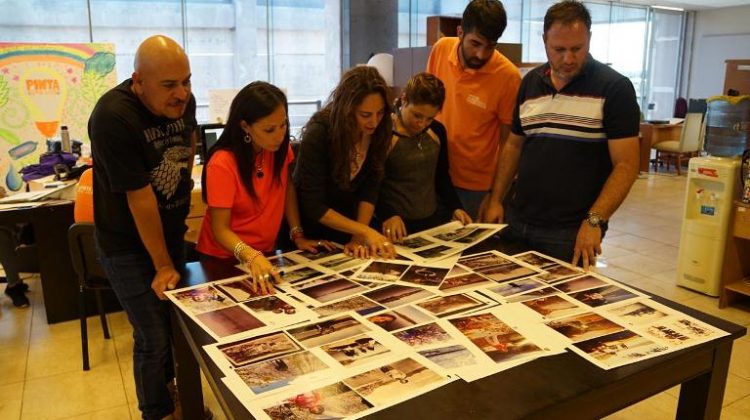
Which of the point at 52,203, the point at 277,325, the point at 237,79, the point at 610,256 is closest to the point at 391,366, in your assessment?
the point at 277,325

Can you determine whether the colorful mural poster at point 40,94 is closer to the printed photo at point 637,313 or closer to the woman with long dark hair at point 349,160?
the woman with long dark hair at point 349,160

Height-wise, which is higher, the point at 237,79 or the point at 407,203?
the point at 237,79

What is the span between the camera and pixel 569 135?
186 centimetres

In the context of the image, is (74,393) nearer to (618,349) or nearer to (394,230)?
(394,230)

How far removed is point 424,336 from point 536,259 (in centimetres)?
66

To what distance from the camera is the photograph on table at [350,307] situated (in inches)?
55.9

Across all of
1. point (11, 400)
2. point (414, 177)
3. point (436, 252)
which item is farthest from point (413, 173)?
point (11, 400)

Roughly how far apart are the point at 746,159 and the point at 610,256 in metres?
1.39

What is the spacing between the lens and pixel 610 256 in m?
4.63

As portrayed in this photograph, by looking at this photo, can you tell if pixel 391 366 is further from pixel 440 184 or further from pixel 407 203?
pixel 440 184

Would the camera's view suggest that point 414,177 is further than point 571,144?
Yes

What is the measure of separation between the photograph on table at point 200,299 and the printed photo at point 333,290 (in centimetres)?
21

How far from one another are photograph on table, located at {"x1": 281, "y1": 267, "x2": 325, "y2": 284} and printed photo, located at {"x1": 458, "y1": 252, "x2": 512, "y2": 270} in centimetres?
44

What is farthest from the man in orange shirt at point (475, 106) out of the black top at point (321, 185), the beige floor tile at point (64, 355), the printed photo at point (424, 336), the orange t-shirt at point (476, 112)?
the beige floor tile at point (64, 355)
